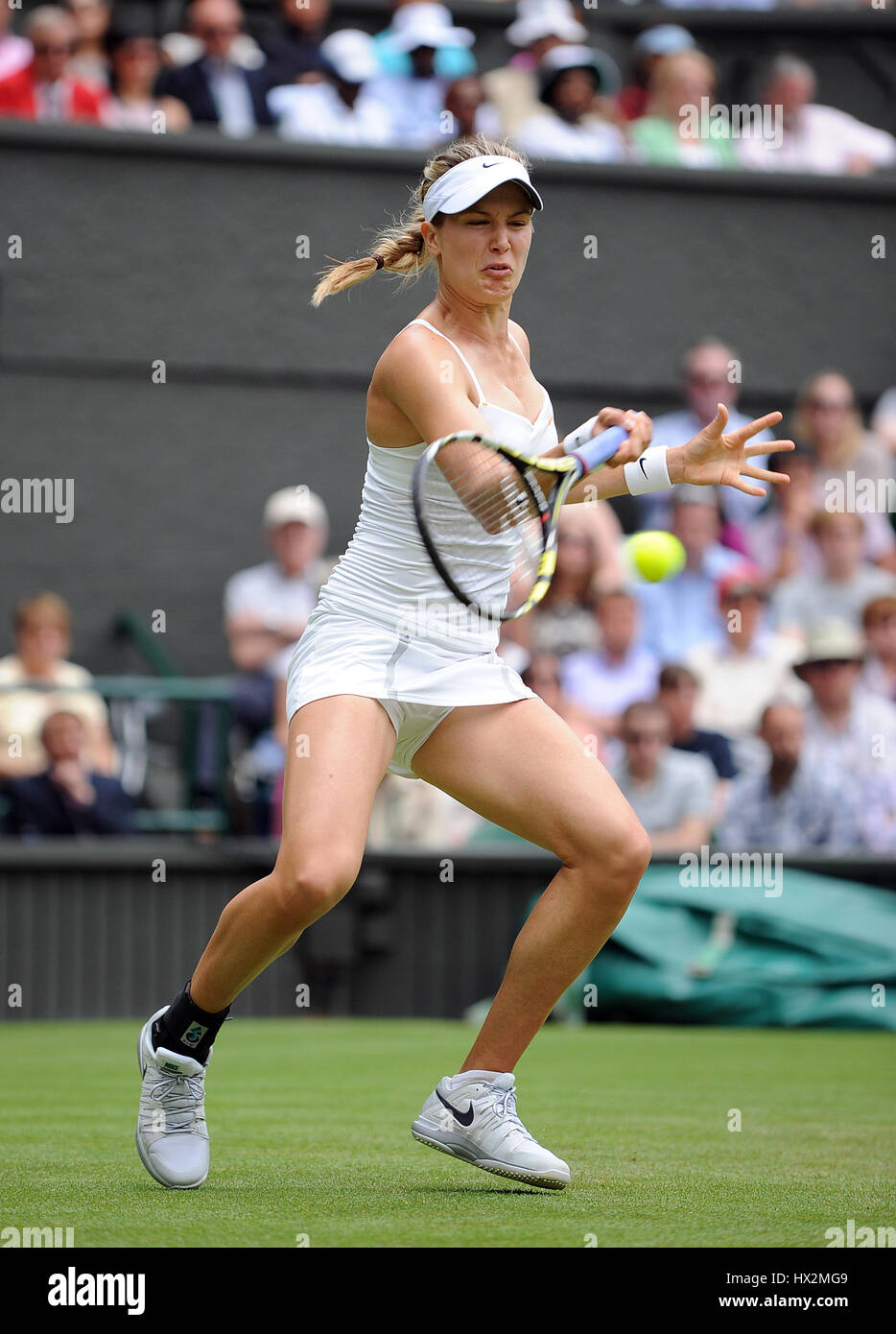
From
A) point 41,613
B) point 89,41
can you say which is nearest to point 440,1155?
point 41,613

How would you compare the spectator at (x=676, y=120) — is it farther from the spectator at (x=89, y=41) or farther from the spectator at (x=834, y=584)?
the spectator at (x=89, y=41)

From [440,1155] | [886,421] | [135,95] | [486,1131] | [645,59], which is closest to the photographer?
[486,1131]

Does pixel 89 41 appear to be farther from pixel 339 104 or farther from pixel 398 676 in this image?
pixel 398 676

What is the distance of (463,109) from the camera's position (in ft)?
35.0

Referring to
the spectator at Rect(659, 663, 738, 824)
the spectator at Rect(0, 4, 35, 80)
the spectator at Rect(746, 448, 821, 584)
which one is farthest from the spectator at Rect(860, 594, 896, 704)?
the spectator at Rect(0, 4, 35, 80)

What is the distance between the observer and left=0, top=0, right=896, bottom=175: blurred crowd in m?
10.8

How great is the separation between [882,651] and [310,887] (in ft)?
20.5

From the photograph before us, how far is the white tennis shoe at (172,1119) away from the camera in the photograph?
13.3 ft

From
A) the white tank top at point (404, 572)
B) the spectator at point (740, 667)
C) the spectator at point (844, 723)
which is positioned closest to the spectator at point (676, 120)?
the spectator at point (740, 667)

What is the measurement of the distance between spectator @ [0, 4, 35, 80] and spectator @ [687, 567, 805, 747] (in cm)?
477
